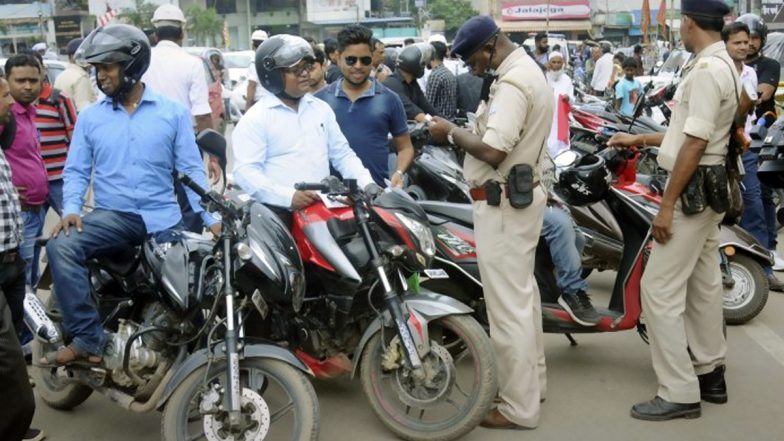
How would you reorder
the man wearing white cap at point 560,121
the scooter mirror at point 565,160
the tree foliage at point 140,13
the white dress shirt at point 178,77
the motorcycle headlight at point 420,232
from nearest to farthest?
the motorcycle headlight at point 420,232 → the scooter mirror at point 565,160 → the white dress shirt at point 178,77 → the man wearing white cap at point 560,121 → the tree foliage at point 140,13

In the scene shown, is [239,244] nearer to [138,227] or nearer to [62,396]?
[138,227]

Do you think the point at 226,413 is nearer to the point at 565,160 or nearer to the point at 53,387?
the point at 53,387

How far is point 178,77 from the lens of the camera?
668cm

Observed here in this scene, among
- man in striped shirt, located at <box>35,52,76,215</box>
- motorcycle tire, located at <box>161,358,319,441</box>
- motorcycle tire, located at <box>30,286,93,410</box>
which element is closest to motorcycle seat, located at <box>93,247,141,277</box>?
motorcycle tire, located at <box>30,286,93,410</box>

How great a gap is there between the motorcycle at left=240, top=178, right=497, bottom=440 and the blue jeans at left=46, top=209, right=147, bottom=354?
74 centimetres

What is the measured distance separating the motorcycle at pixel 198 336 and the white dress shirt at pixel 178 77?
256cm

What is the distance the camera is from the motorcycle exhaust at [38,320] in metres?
4.09

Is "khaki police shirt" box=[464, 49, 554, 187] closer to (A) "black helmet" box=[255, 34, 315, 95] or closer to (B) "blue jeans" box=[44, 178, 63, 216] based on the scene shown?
(A) "black helmet" box=[255, 34, 315, 95]

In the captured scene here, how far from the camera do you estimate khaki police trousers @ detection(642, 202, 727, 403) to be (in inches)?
166

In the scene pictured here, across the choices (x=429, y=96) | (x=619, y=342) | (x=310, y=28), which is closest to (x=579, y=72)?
(x=429, y=96)

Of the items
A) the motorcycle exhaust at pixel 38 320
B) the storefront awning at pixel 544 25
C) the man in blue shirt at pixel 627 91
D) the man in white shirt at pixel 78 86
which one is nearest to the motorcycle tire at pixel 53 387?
the motorcycle exhaust at pixel 38 320

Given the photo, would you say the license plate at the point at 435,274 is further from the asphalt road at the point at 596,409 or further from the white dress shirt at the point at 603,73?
the white dress shirt at the point at 603,73

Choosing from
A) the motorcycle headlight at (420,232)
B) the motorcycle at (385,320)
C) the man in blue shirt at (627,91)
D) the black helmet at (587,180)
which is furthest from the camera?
the man in blue shirt at (627,91)

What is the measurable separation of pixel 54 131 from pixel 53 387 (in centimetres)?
197
